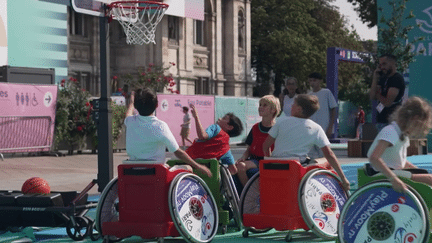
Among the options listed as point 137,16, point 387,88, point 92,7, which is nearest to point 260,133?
point 387,88

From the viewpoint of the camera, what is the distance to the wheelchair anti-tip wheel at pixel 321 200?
779 centimetres

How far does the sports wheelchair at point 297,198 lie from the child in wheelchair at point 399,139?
58.5 inches

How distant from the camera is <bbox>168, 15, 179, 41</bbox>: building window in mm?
42156

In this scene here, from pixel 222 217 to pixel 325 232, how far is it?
1.13 metres

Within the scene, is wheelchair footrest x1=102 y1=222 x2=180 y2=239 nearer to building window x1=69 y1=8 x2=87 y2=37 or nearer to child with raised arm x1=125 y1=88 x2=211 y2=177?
child with raised arm x1=125 y1=88 x2=211 y2=177

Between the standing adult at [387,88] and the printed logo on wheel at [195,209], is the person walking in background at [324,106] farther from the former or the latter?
the printed logo on wheel at [195,209]

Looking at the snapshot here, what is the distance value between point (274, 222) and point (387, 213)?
6.18ft

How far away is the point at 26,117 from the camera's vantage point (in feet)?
71.4

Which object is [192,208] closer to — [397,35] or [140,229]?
[140,229]

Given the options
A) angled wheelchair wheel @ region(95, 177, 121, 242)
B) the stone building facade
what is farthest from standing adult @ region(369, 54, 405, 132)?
the stone building facade

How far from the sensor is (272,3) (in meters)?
57.4

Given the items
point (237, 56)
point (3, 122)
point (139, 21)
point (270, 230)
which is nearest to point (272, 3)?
point (237, 56)

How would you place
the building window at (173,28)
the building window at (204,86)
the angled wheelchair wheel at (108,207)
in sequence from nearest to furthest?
1. the angled wheelchair wheel at (108,207)
2. the building window at (173,28)
3. the building window at (204,86)

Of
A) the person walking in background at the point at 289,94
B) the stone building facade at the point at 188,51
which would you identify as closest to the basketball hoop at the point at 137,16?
the person walking in background at the point at 289,94
